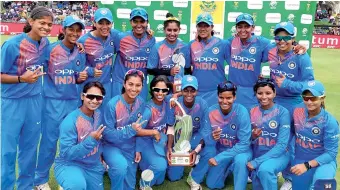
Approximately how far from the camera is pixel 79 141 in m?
4.51

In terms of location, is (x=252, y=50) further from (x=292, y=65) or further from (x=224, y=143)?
(x=224, y=143)

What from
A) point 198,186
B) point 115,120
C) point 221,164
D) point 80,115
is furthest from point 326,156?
point 80,115

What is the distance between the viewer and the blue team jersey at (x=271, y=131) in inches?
198

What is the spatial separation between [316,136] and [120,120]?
2.48 meters

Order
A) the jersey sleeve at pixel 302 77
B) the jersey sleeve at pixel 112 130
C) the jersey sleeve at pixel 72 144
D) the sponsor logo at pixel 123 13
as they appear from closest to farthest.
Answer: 1. the jersey sleeve at pixel 72 144
2. the jersey sleeve at pixel 112 130
3. the jersey sleeve at pixel 302 77
4. the sponsor logo at pixel 123 13

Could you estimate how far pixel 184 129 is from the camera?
5324 mm

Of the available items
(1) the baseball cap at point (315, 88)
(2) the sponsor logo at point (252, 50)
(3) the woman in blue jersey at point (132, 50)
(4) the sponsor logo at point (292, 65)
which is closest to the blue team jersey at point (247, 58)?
(2) the sponsor logo at point (252, 50)

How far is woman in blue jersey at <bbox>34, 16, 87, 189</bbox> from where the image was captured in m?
5.10

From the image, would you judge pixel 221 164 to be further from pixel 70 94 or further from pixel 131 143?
pixel 70 94

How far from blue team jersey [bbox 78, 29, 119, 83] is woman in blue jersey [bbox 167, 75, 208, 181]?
1.28 meters

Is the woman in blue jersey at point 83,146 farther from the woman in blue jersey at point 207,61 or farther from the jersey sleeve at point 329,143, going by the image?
the jersey sleeve at point 329,143

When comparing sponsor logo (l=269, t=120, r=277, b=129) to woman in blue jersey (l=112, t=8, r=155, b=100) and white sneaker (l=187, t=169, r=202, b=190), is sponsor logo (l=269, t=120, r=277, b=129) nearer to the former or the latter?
white sneaker (l=187, t=169, r=202, b=190)

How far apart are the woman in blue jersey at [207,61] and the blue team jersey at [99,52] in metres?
1.34

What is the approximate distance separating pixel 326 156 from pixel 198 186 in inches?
69.0
